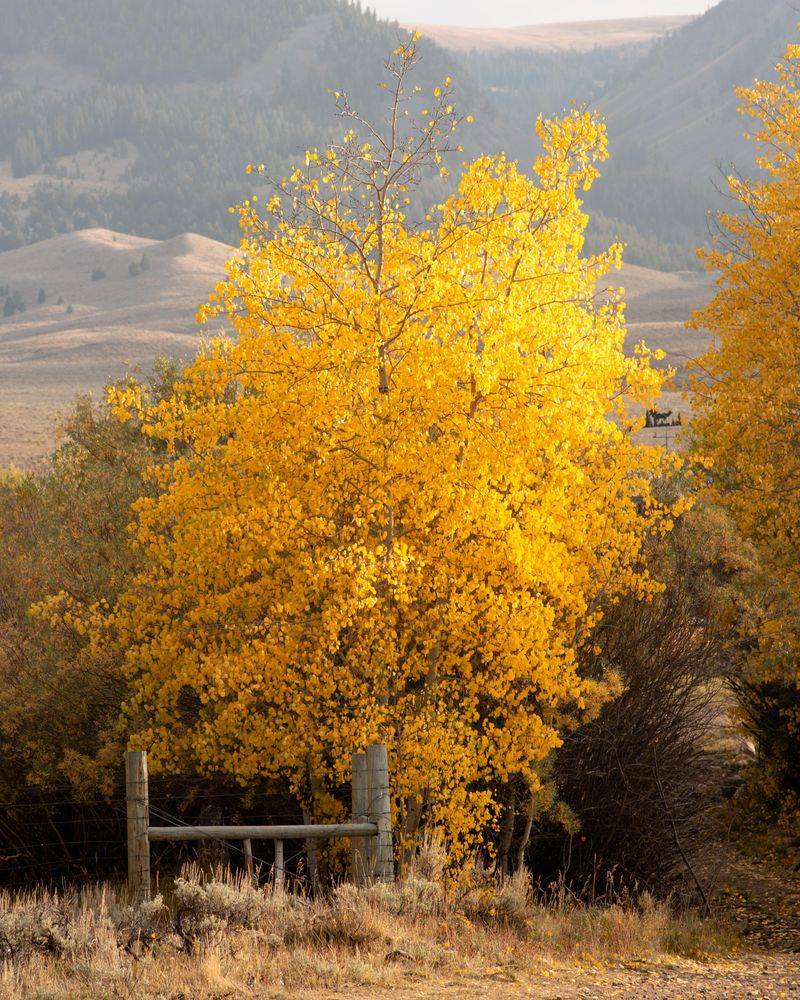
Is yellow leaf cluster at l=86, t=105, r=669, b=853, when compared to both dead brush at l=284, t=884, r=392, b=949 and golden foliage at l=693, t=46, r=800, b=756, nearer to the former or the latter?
dead brush at l=284, t=884, r=392, b=949

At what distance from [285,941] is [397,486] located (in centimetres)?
400

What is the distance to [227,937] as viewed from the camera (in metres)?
7.93

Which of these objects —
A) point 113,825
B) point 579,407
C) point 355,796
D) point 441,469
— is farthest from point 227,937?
point 113,825

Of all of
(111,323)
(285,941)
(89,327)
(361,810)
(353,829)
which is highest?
(111,323)

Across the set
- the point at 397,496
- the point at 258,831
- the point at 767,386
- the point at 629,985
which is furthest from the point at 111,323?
the point at 629,985

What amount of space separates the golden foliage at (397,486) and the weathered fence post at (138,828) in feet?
3.40

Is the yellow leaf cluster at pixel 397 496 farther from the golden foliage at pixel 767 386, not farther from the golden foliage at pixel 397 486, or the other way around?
the golden foliage at pixel 767 386

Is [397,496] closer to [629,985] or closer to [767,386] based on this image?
[629,985]

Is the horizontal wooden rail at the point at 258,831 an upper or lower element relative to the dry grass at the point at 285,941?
upper

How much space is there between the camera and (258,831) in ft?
29.3

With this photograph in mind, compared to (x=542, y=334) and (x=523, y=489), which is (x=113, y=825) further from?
(x=542, y=334)

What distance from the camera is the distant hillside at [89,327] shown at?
270 feet

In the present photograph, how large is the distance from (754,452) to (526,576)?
596 centimetres

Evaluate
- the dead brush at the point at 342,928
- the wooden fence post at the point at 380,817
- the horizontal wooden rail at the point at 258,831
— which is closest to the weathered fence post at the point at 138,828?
the horizontal wooden rail at the point at 258,831
